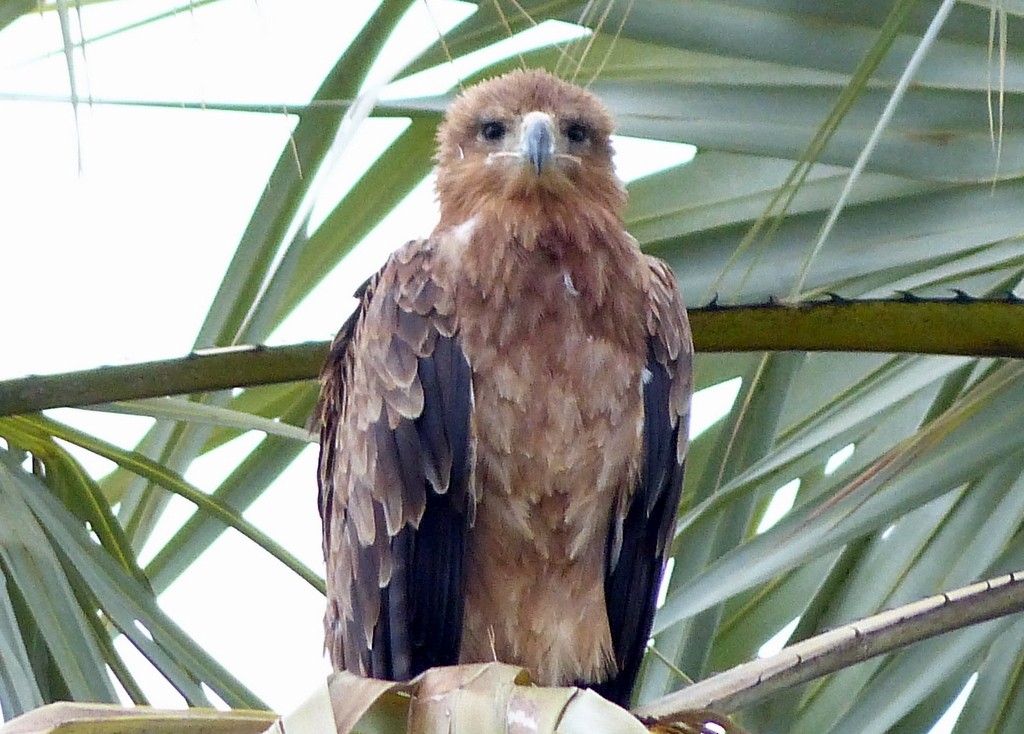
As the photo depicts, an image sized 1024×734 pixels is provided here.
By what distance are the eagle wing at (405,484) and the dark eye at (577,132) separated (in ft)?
1.99

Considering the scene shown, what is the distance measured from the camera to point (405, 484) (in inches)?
125

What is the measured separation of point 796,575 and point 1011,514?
631 mm

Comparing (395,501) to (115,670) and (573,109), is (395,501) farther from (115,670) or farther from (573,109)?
(573,109)

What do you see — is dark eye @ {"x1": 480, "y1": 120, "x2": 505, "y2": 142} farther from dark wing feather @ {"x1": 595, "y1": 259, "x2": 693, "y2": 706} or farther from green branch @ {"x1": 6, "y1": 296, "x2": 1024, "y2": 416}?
green branch @ {"x1": 6, "y1": 296, "x2": 1024, "y2": 416}

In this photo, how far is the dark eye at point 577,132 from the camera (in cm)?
376

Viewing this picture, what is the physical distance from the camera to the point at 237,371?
90.7 inches

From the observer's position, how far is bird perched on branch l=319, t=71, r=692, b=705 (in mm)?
3135

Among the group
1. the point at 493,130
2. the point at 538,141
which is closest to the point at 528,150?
the point at 538,141

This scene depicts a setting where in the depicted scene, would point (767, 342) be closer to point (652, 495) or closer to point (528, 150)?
point (652, 495)

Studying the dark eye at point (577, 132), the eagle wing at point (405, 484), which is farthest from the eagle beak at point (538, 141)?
the eagle wing at point (405, 484)

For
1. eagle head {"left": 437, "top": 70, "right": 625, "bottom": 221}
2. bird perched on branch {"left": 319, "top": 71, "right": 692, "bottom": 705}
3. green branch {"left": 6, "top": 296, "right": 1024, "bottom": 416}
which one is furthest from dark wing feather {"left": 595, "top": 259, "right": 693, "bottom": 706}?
green branch {"left": 6, "top": 296, "right": 1024, "bottom": 416}

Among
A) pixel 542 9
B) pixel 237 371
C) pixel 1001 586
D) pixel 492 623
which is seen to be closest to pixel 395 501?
pixel 492 623

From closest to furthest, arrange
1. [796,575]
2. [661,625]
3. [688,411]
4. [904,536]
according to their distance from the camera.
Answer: [661,625] < [904,536] < [796,575] < [688,411]

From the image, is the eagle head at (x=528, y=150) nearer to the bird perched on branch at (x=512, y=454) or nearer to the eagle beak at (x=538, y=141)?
the eagle beak at (x=538, y=141)
